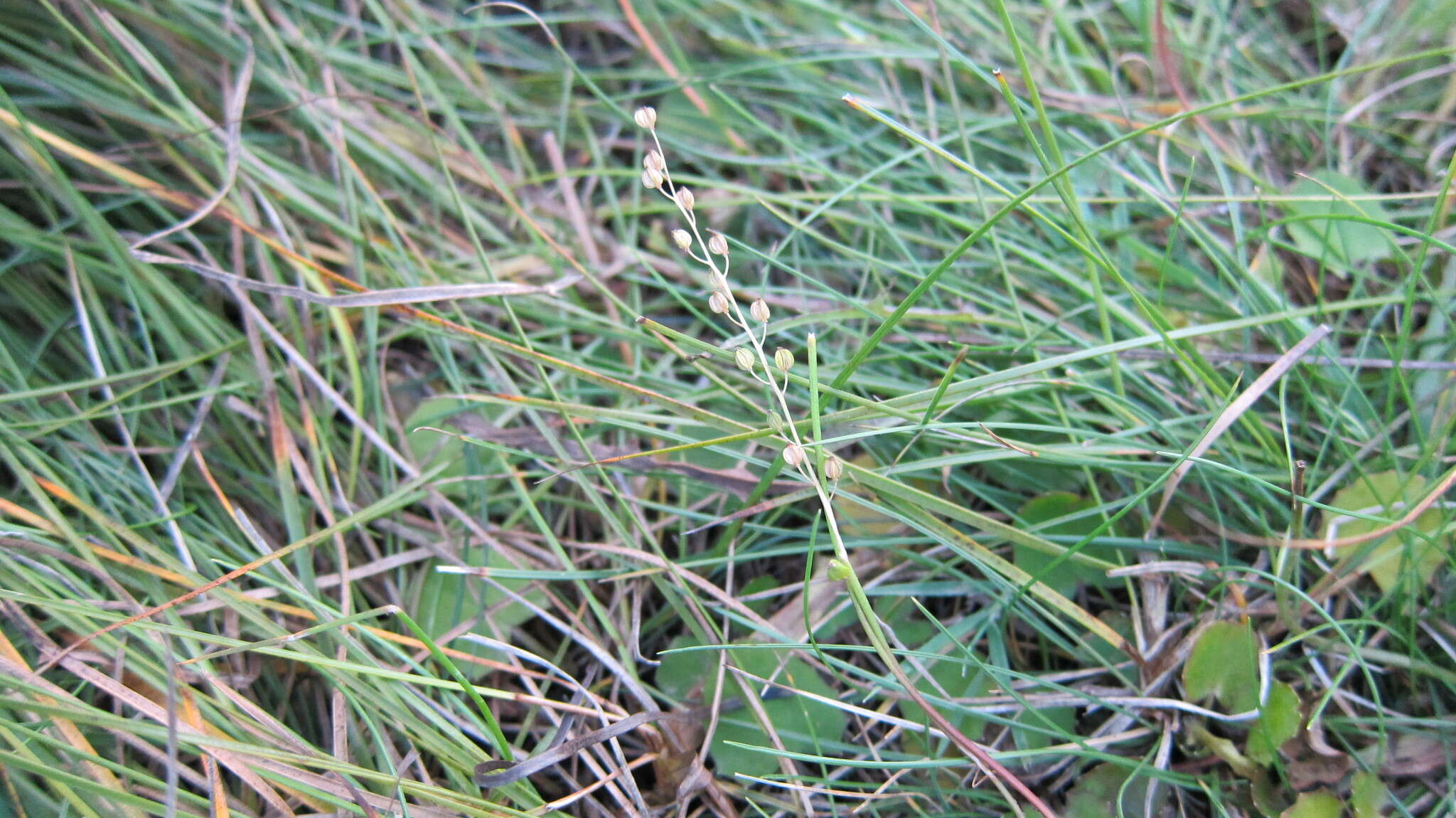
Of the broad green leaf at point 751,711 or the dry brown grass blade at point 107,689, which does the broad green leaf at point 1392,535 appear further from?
the dry brown grass blade at point 107,689

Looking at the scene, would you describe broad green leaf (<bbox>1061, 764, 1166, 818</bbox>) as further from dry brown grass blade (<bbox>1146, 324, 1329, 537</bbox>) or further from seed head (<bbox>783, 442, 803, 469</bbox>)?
seed head (<bbox>783, 442, 803, 469</bbox>)

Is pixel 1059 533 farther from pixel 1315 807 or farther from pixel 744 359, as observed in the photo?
pixel 744 359

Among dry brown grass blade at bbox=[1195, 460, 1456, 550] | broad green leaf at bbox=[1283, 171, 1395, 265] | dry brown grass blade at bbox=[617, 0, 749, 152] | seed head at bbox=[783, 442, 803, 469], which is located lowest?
dry brown grass blade at bbox=[1195, 460, 1456, 550]

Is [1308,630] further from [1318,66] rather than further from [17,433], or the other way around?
[17,433]

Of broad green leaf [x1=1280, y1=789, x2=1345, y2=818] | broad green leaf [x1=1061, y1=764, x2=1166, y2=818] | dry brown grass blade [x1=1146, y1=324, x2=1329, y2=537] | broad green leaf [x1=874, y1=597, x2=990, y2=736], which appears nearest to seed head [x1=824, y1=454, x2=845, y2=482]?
broad green leaf [x1=874, y1=597, x2=990, y2=736]

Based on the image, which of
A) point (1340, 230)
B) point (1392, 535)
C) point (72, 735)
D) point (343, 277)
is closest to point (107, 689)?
point (72, 735)

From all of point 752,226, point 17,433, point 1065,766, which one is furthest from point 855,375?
point 17,433

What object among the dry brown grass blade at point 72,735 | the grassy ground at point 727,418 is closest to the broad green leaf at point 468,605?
the grassy ground at point 727,418
